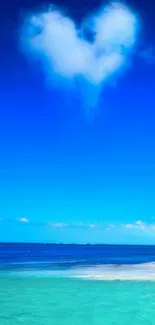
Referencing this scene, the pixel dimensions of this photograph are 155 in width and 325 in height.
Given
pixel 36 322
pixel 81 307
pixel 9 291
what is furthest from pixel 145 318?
pixel 9 291

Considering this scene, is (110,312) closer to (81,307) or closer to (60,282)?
(81,307)

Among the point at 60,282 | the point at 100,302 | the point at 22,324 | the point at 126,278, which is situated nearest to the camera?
the point at 22,324

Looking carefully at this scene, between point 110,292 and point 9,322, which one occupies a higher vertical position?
point 110,292

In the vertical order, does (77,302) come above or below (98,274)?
below

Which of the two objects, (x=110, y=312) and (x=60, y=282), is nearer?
(x=110, y=312)

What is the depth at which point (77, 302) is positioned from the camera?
20828mm

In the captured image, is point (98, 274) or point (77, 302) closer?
point (77, 302)

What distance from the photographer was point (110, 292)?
2391 cm

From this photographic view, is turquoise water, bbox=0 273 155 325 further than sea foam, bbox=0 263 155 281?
No

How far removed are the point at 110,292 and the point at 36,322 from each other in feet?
28.1

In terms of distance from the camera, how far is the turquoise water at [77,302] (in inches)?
664

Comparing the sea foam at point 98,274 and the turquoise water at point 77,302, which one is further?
the sea foam at point 98,274

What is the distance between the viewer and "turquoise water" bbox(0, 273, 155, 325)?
664 inches

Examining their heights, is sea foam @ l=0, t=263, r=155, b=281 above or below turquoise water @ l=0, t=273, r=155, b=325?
above
